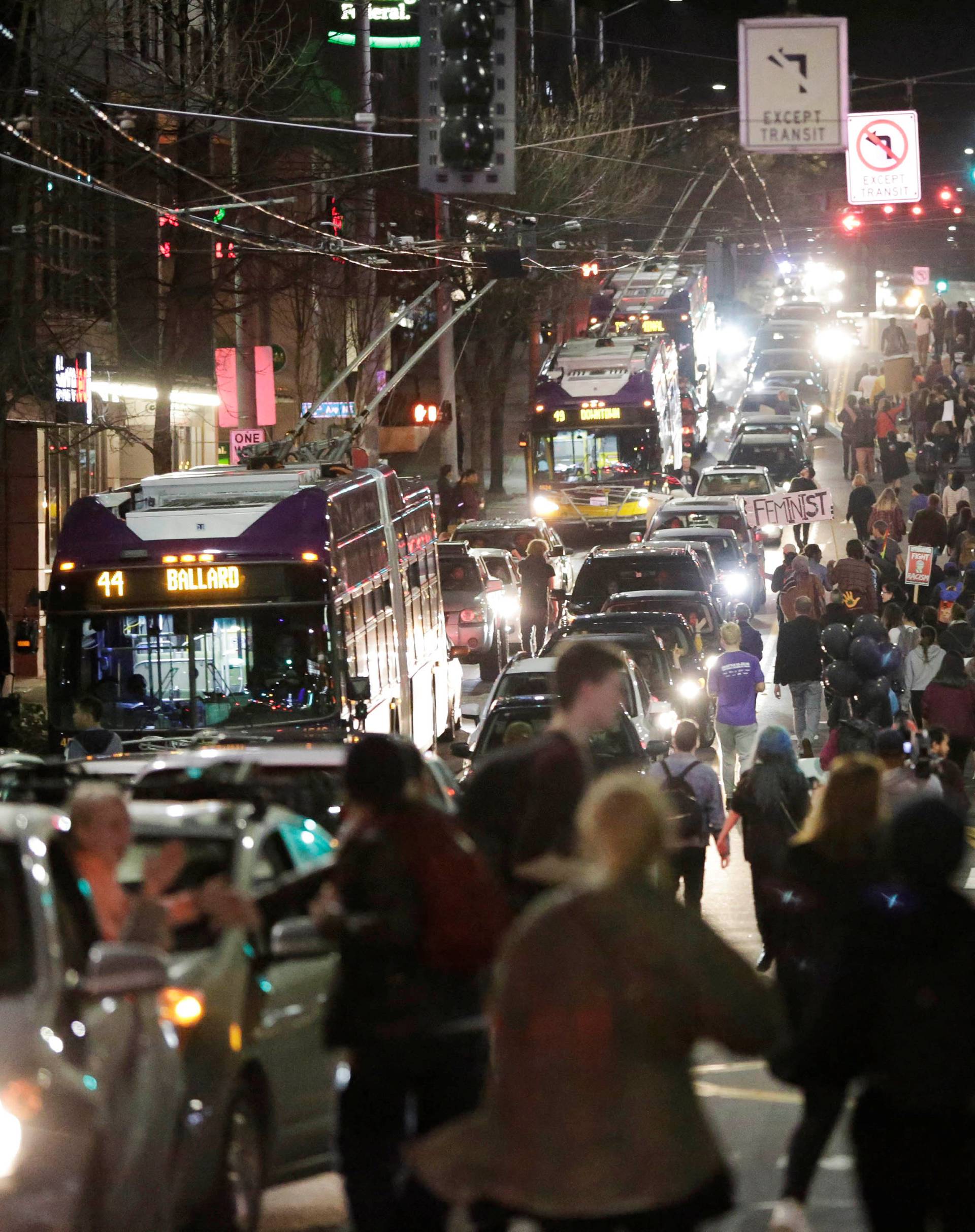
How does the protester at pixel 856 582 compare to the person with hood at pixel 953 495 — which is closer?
the protester at pixel 856 582

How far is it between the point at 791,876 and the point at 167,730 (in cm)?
838

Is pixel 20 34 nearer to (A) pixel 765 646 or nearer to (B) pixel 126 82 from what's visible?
(B) pixel 126 82

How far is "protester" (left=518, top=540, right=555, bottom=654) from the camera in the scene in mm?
28516

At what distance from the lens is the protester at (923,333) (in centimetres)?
6438

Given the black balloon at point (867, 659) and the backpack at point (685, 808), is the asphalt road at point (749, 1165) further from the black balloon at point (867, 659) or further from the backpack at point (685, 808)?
the black balloon at point (867, 659)

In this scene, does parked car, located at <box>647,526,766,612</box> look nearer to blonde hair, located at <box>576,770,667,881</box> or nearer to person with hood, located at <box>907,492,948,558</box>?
person with hood, located at <box>907,492,948,558</box>

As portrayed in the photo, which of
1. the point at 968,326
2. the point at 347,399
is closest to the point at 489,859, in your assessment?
the point at 347,399

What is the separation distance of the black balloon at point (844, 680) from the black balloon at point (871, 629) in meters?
0.31

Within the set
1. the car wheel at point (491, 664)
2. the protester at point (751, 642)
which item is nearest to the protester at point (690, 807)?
the protester at point (751, 642)

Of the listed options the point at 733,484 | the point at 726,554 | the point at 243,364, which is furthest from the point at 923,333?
the point at 243,364

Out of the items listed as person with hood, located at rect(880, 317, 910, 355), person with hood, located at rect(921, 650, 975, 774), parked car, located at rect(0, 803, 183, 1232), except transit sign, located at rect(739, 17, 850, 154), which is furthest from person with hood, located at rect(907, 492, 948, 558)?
person with hood, located at rect(880, 317, 910, 355)

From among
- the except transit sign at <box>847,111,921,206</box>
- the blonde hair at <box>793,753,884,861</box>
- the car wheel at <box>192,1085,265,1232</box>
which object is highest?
the except transit sign at <box>847,111,921,206</box>

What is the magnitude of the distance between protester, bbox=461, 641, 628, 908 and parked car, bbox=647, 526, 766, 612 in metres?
24.1

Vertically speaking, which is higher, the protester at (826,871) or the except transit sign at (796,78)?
the except transit sign at (796,78)
